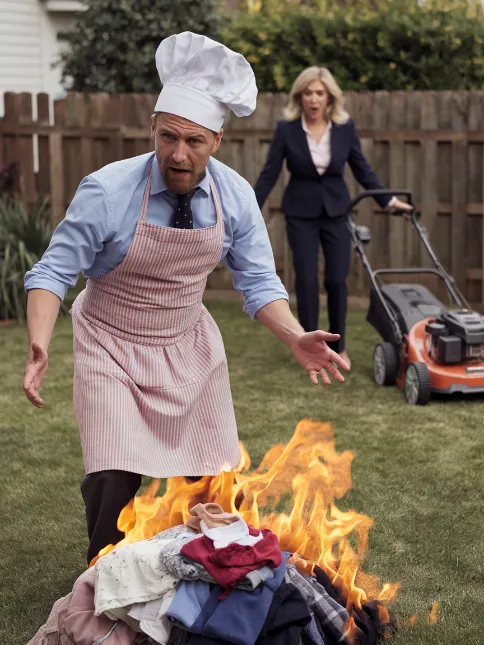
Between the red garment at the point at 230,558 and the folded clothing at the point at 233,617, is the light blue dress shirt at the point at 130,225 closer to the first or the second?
the red garment at the point at 230,558

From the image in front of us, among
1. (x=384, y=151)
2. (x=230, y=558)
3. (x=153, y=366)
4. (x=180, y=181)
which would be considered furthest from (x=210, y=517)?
(x=384, y=151)

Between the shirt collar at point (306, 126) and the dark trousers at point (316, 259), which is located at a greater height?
the shirt collar at point (306, 126)

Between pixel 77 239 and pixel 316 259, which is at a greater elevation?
pixel 77 239

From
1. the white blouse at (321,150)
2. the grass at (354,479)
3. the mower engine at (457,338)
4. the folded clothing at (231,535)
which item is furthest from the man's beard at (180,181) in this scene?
the white blouse at (321,150)

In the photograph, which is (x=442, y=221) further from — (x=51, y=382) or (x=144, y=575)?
(x=144, y=575)

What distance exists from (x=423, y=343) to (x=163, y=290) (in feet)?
11.3

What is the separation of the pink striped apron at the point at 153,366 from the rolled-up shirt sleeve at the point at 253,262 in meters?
0.11

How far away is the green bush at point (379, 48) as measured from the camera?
11.3 m

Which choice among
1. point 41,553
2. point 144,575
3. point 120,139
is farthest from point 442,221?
point 144,575

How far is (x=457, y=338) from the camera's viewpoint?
6.72 m

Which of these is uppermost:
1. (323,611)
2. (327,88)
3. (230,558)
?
(327,88)

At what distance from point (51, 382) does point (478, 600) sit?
163 inches

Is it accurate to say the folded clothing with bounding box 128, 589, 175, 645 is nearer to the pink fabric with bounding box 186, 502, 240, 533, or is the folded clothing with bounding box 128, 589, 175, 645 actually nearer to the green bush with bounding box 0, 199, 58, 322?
the pink fabric with bounding box 186, 502, 240, 533

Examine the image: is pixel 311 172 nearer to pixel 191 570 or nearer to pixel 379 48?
pixel 379 48
